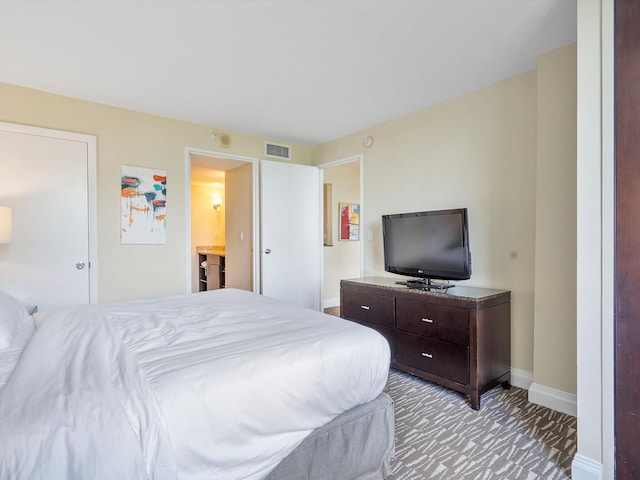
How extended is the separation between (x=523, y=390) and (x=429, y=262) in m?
1.20

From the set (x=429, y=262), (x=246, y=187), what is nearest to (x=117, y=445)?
(x=429, y=262)

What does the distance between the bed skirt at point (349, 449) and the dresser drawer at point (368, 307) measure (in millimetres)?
1258

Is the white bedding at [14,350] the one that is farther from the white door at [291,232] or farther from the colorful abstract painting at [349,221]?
the colorful abstract painting at [349,221]

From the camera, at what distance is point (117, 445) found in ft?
2.97

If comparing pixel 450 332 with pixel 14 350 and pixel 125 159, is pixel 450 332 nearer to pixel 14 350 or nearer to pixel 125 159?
pixel 14 350

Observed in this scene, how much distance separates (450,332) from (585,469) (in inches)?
40.4

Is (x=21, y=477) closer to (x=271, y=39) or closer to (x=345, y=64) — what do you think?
(x=271, y=39)

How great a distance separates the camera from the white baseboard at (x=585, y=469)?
158 centimetres

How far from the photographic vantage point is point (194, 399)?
1.09m

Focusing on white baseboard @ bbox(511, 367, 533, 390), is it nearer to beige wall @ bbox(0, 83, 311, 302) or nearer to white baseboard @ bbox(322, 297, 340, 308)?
white baseboard @ bbox(322, 297, 340, 308)

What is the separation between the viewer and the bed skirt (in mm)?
1366

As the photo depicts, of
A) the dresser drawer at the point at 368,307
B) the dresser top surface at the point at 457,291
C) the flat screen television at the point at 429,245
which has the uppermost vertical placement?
the flat screen television at the point at 429,245

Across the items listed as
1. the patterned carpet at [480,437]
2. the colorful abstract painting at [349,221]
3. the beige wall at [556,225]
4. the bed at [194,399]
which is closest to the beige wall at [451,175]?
the beige wall at [556,225]

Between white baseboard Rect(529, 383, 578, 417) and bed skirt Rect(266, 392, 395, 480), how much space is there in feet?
4.49
